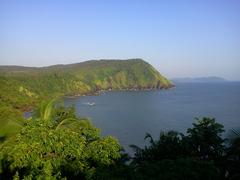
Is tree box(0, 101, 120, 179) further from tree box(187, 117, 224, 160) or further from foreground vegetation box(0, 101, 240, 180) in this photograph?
tree box(187, 117, 224, 160)

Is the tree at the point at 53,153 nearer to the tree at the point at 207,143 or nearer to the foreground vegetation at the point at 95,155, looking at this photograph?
the foreground vegetation at the point at 95,155

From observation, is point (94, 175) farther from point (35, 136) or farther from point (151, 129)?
point (151, 129)

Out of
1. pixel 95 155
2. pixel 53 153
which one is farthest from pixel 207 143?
pixel 53 153

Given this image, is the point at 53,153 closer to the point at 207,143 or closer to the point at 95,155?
the point at 95,155

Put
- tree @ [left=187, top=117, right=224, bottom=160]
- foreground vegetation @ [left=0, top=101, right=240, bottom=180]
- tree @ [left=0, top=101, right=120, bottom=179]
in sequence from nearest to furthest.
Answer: foreground vegetation @ [left=0, top=101, right=240, bottom=180] < tree @ [left=0, top=101, right=120, bottom=179] < tree @ [left=187, top=117, right=224, bottom=160]

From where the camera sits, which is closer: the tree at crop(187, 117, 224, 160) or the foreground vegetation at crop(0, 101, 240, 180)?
the foreground vegetation at crop(0, 101, 240, 180)

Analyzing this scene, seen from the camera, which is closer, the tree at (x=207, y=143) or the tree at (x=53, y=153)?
the tree at (x=53, y=153)

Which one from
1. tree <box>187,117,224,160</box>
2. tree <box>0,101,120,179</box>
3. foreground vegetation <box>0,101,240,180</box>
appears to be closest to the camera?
foreground vegetation <box>0,101,240,180</box>

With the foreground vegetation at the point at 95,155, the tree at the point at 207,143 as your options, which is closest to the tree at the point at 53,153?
the foreground vegetation at the point at 95,155

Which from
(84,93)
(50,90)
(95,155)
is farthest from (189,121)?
(84,93)

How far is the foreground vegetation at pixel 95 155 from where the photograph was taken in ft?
51.8

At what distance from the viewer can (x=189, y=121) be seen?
7919 centimetres

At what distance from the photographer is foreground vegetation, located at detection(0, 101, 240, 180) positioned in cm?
1577

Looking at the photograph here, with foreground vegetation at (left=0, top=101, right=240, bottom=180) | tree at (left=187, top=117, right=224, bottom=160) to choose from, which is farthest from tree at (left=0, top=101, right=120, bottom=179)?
tree at (left=187, top=117, right=224, bottom=160)
